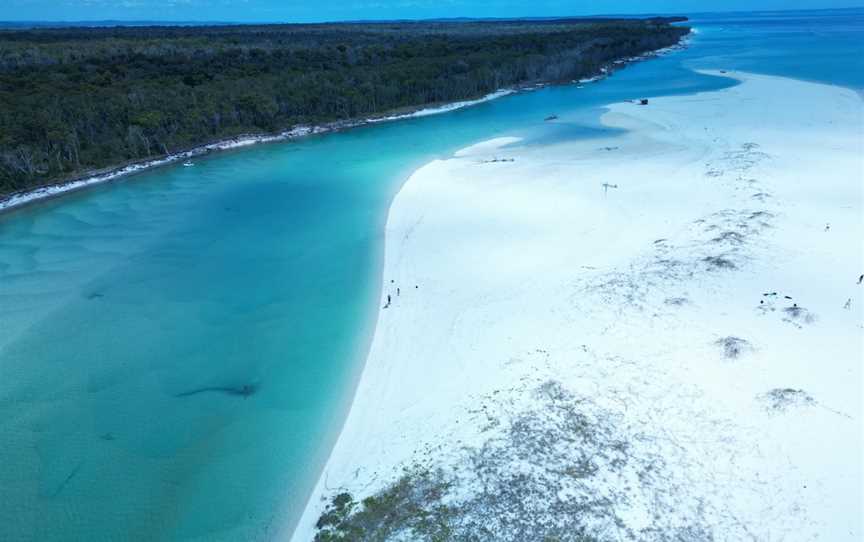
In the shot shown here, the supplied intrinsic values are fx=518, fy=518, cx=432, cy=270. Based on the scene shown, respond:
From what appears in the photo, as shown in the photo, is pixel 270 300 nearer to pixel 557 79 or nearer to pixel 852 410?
pixel 852 410

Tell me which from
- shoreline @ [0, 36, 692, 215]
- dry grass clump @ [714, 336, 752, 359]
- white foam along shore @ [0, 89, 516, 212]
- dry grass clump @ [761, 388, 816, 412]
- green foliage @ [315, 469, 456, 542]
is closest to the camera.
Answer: green foliage @ [315, 469, 456, 542]

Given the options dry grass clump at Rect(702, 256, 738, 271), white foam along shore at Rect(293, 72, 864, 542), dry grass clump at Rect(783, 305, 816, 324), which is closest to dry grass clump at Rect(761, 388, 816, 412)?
white foam along shore at Rect(293, 72, 864, 542)

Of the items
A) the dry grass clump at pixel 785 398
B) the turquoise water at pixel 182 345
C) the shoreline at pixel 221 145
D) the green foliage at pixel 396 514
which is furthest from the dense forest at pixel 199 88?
the dry grass clump at pixel 785 398

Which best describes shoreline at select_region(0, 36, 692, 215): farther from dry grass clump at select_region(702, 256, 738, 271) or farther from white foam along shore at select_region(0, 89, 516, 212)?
dry grass clump at select_region(702, 256, 738, 271)

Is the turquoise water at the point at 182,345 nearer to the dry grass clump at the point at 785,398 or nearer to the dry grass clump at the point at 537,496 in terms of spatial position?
the dry grass clump at the point at 537,496

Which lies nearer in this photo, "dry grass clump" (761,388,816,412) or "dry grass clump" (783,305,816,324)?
"dry grass clump" (761,388,816,412)

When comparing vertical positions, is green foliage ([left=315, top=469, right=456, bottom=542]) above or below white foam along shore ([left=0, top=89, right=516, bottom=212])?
below

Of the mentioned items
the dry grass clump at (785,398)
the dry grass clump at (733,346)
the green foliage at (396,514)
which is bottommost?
the green foliage at (396,514)
